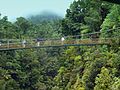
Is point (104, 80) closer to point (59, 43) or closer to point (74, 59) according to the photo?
point (59, 43)

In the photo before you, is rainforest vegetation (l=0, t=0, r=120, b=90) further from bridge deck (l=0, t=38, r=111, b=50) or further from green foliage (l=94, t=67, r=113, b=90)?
bridge deck (l=0, t=38, r=111, b=50)

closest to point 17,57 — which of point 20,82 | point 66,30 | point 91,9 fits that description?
point 20,82

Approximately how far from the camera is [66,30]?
80.9ft

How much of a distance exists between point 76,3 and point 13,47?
878 cm

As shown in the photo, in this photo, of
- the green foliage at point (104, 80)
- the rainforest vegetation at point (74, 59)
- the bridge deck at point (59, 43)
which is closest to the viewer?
the green foliage at point (104, 80)

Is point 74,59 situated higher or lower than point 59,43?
lower

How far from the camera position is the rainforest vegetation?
14.9 m

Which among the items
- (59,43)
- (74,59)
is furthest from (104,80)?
(74,59)

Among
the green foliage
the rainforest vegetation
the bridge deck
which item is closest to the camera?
the green foliage

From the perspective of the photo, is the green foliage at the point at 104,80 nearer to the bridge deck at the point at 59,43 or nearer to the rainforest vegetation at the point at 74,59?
the rainforest vegetation at the point at 74,59

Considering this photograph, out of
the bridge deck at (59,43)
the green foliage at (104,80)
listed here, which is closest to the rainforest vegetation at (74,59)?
the green foliage at (104,80)

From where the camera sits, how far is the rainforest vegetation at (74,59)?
14.9 metres

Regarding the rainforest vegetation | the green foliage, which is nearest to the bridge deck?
the rainforest vegetation

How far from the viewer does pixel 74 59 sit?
20312mm
